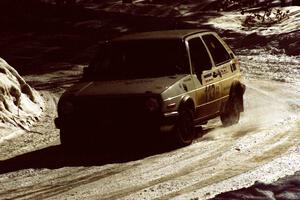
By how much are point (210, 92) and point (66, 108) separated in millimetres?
2414

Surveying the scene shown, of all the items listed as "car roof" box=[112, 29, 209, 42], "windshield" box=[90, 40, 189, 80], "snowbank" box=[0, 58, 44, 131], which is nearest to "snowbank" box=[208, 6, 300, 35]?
"snowbank" box=[0, 58, 44, 131]

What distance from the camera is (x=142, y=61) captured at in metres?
9.99

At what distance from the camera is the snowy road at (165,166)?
7297 mm

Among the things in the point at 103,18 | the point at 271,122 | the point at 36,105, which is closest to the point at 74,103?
the point at 271,122

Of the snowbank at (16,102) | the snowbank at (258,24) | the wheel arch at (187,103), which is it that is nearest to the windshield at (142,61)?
the wheel arch at (187,103)

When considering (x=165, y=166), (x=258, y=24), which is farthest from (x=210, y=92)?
(x=258, y=24)

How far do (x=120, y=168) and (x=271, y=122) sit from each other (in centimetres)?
386

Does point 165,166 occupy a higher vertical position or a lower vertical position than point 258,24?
higher

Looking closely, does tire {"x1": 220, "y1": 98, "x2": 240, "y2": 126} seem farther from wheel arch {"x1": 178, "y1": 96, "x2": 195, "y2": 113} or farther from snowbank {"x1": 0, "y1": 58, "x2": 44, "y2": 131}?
snowbank {"x1": 0, "y1": 58, "x2": 44, "y2": 131}

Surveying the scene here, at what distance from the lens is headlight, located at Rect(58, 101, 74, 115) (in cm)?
920

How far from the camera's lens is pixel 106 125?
29.8 ft

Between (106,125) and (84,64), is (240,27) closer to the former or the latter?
(84,64)

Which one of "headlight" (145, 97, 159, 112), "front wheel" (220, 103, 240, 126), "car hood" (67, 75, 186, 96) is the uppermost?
"car hood" (67, 75, 186, 96)

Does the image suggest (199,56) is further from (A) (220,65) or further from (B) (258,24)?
(B) (258,24)
